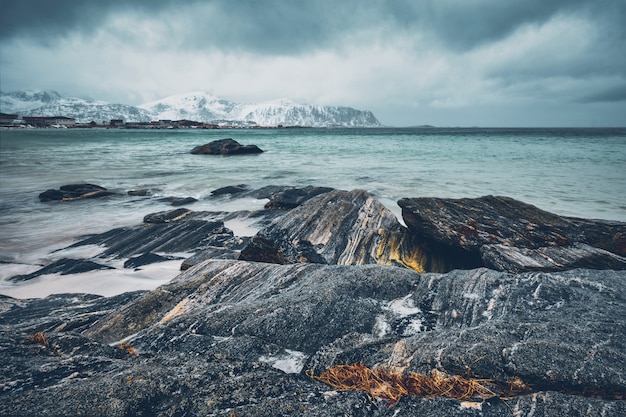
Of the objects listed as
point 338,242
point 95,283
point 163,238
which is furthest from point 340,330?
point 163,238

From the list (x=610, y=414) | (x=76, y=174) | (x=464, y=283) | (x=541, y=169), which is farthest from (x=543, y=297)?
(x=76, y=174)

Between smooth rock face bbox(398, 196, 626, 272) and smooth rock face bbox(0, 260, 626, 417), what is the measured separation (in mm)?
1192

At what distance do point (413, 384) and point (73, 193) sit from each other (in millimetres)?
17249

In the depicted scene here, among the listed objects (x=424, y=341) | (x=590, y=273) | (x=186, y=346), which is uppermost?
(x=590, y=273)

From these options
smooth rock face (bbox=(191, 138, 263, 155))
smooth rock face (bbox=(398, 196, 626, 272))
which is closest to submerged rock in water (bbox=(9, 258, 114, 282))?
smooth rock face (bbox=(398, 196, 626, 272))

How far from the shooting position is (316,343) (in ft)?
11.0

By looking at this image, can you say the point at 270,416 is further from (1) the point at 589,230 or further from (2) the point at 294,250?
(1) the point at 589,230

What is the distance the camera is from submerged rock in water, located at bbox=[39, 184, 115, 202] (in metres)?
14.0

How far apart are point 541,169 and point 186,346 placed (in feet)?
96.9

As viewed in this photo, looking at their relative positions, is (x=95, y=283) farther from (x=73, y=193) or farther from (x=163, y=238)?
(x=73, y=193)

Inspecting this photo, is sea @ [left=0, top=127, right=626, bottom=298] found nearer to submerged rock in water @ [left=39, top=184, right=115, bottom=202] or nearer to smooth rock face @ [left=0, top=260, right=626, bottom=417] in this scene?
submerged rock in water @ [left=39, top=184, right=115, bottom=202]

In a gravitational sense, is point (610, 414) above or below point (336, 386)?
above

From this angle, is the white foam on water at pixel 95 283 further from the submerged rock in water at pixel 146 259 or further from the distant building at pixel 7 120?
the distant building at pixel 7 120

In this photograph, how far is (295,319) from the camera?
11.8 feet
